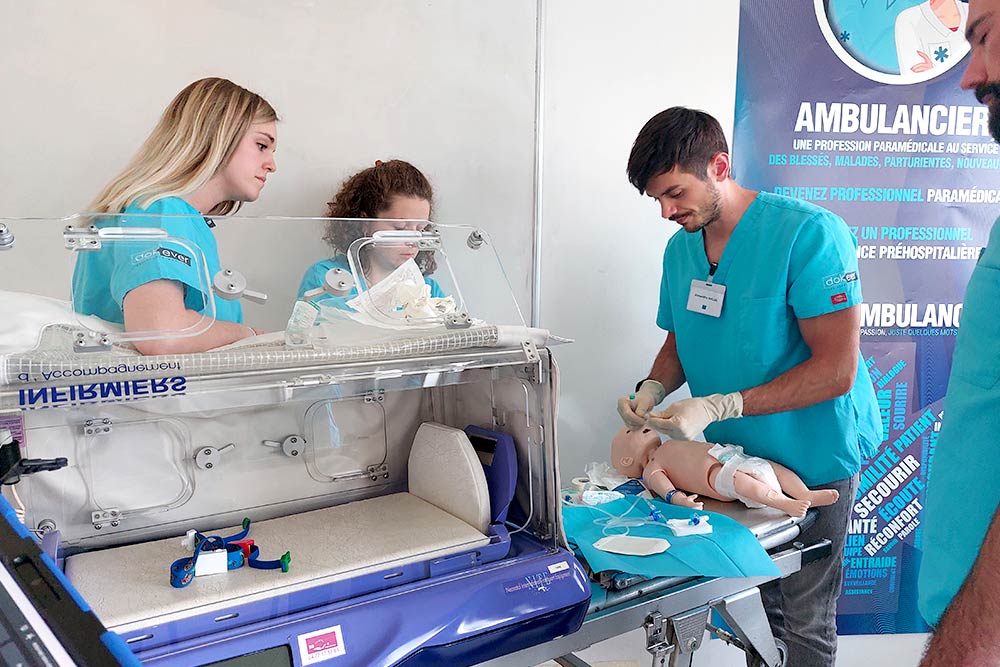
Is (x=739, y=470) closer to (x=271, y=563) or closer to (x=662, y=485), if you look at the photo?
(x=662, y=485)

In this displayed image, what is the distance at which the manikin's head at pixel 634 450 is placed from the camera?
2.09m

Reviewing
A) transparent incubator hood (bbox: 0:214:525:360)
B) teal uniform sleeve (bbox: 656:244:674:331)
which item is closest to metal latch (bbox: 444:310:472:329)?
transparent incubator hood (bbox: 0:214:525:360)

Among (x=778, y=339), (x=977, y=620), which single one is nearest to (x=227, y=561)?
(x=977, y=620)

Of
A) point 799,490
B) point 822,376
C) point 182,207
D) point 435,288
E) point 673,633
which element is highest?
point 182,207

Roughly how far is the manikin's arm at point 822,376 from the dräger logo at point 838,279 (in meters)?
0.07

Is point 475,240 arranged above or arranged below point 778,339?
above

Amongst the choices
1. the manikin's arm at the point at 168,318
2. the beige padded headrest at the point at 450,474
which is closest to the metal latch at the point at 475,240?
the beige padded headrest at the point at 450,474

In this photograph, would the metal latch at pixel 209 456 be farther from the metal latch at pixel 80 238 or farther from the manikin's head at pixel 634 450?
the manikin's head at pixel 634 450

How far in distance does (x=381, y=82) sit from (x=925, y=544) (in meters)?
1.87

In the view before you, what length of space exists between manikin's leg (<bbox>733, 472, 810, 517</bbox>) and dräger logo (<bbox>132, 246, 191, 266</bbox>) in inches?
51.0

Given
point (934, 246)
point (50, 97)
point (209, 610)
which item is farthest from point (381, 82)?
point (934, 246)

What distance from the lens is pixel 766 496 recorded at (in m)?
1.76

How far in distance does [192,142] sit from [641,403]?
4.35 ft

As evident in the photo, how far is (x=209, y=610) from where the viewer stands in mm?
1101
